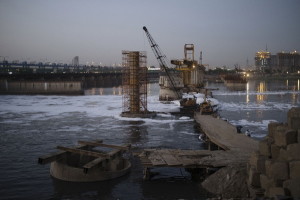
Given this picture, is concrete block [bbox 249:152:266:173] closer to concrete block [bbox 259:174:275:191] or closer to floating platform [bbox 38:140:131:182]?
concrete block [bbox 259:174:275:191]

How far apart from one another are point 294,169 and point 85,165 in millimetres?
9537

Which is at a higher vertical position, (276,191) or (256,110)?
(276,191)

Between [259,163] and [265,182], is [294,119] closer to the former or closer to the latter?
[259,163]

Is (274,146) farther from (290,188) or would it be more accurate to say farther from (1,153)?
(1,153)

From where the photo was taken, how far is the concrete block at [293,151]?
11.3m

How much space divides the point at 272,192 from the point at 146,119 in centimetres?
2964

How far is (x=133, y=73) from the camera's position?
4241 cm

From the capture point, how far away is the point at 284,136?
38.8 ft

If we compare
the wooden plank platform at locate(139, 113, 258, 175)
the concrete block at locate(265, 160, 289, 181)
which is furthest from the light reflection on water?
the concrete block at locate(265, 160, 289, 181)

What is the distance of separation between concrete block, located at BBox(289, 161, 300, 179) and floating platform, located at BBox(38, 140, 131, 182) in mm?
8958

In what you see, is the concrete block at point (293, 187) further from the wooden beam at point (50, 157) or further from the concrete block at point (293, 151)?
the wooden beam at point (50, 157)

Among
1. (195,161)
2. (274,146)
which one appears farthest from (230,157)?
(274,146)

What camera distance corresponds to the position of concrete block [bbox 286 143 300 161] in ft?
37.2

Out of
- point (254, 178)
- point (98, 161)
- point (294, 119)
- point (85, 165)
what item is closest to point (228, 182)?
point (254, 178)
